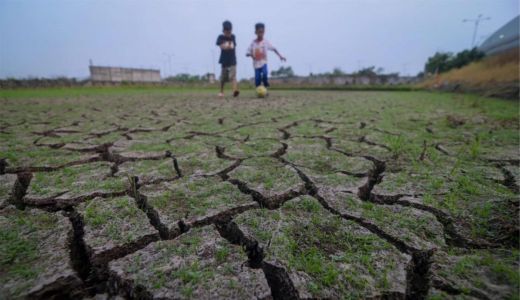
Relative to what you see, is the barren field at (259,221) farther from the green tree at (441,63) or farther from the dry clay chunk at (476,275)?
the green tree at (441,63)

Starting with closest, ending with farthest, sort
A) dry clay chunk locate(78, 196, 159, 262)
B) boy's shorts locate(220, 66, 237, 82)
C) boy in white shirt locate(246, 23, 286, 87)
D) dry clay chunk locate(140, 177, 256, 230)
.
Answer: dry clay chunk locate(78, 196, 159, 262) < dry clay chunk locate(140, 177, 256, 230) < boy in white shirt locate(246, 23, 286, 87) < boy's shorts locate(220, 66, 237, 82)

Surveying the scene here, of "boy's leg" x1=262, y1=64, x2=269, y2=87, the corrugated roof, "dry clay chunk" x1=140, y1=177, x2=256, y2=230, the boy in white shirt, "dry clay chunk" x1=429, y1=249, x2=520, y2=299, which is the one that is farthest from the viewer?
the corrugated roof

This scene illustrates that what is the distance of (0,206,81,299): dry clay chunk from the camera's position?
1.96ft

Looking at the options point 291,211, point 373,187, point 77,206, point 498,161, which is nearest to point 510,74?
point 498,161

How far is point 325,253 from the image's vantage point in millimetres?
728

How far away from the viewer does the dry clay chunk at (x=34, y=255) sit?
0.60 m

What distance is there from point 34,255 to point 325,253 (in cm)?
76

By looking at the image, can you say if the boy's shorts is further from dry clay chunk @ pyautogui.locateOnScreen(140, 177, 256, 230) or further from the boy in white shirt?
dry clay chunk @ pyautogui.locateOnScreen(140, 177, 256, 230)

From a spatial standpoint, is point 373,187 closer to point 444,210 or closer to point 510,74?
point 444,210

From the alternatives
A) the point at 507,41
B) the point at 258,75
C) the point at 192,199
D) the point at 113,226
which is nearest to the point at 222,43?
the point at 258,75

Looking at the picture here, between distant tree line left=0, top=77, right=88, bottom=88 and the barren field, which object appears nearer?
the barren field

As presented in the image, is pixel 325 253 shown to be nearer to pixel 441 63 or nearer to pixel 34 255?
pixel 34 255

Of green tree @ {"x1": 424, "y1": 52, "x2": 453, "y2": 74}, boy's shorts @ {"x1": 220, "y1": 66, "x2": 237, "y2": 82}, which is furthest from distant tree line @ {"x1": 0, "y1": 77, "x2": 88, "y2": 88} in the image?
green tree @ {"x1": 424, "y1": 52, "x2": 453, "y2": 74}

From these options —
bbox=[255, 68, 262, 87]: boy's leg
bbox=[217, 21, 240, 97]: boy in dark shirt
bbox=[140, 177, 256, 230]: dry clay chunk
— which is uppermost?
bbox=[217, 21, 240, 97]: boy in dark shirt
